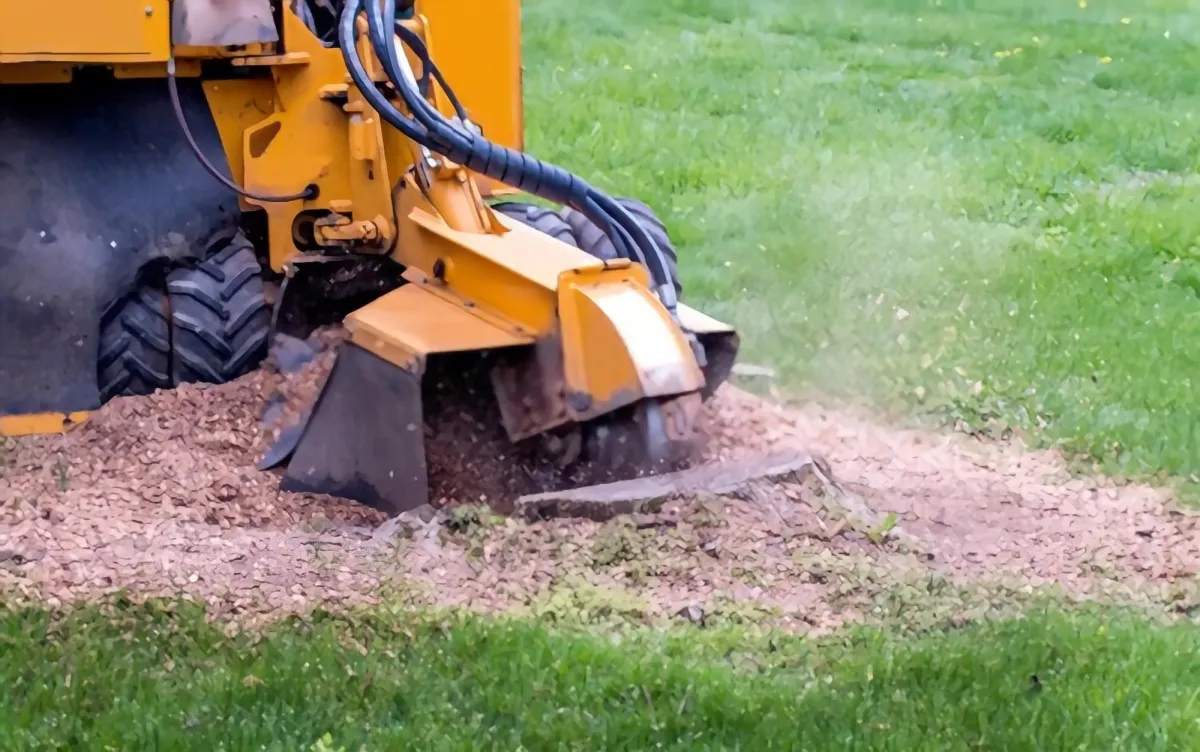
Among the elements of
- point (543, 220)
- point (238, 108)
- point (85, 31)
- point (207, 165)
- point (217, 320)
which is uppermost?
point (85, 31)

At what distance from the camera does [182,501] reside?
4.64m

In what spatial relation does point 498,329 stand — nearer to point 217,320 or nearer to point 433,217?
point 433,217

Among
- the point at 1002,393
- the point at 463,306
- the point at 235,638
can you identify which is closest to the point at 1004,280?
the point at 1002,393

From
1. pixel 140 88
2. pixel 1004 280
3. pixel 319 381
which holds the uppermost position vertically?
pixel 140 88

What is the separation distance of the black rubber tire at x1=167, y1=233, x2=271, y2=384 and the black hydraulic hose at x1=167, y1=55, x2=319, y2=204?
21 centimetres

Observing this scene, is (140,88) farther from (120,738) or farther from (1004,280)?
(1004,280)

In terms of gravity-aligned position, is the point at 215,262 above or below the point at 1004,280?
above

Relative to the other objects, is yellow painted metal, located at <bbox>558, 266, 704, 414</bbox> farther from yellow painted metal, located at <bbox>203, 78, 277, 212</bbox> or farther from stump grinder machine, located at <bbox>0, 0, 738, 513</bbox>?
yellow painted metal, located at <bbox>203, 78, 277, 212</bbox>

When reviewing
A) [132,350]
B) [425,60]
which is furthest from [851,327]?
[132,350]

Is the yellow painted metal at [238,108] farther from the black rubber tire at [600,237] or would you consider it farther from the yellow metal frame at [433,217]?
the black rubber tire at [600,237]

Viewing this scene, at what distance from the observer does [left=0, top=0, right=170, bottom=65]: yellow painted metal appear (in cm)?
492

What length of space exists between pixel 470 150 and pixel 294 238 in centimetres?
84

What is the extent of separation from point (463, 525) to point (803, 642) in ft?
3.16

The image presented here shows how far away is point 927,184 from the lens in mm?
9789
